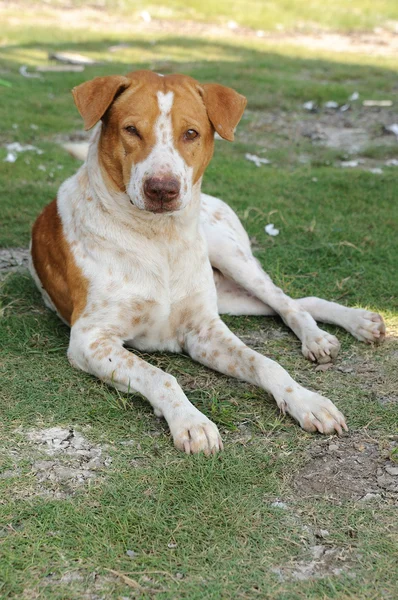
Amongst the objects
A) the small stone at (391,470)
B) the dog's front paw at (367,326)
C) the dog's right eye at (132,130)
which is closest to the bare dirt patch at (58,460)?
the small stone at (391,470)

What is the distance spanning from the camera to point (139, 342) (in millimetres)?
4121

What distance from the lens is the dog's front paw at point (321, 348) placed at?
4160 millimetres

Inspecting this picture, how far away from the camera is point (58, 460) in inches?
125

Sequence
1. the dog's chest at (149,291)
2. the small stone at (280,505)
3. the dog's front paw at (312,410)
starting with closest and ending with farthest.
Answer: the small stone at (280,505)
the dog's front paw at (312,410)
the dog's chest at (149,291)

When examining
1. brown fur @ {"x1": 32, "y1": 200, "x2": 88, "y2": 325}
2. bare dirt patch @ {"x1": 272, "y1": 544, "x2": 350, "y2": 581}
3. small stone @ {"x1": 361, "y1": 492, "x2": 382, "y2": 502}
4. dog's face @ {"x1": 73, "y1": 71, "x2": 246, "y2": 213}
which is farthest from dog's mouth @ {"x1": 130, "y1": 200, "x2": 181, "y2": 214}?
bare dirt patch @ {"x1": 272, "y1": 544, "x2": 350, "y2": 581}

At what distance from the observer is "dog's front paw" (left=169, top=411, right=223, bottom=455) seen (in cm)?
322

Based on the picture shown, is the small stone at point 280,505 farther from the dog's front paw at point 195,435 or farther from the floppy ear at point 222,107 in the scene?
the floppy ear at point 222,107

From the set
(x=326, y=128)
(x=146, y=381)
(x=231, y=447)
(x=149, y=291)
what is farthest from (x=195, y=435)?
(x=326, y=128)

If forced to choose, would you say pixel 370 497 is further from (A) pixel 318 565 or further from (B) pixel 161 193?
(B) pixel 161 193

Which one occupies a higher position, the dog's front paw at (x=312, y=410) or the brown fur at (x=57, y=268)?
the brown fur at (x=57, y=268)

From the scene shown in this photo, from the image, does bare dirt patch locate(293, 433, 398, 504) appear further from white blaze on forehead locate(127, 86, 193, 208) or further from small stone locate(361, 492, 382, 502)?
white blaze on forehead locate(127, 86, 193, 208)

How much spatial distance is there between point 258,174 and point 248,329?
3067 mm

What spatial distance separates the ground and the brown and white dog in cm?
10

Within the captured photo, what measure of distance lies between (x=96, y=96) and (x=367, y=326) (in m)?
1.90
